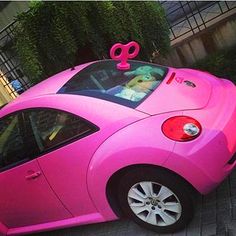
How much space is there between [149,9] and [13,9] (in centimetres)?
612

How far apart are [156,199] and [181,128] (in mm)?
655

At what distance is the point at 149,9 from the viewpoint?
682 cm

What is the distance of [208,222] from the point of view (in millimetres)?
3809

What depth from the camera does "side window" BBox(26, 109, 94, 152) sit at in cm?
387

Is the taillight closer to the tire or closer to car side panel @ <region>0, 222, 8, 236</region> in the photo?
the tire

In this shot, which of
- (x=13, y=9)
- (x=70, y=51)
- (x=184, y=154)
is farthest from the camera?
(x=13, y=9)

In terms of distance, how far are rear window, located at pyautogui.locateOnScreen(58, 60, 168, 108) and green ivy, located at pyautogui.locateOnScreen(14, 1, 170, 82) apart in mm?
1991

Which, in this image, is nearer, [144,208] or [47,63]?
[144,208]

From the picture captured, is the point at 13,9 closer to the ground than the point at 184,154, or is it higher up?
higher up

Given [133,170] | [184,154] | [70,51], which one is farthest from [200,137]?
[70,51]

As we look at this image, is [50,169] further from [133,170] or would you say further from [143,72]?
[143,72]

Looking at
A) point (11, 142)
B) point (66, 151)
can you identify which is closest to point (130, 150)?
point (66, 151)

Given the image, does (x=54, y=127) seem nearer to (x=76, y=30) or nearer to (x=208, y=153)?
(x=208, y=153)

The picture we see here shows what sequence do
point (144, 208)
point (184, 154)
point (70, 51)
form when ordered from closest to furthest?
point (184, 154)
point (144, 208)
point (70, 51)
